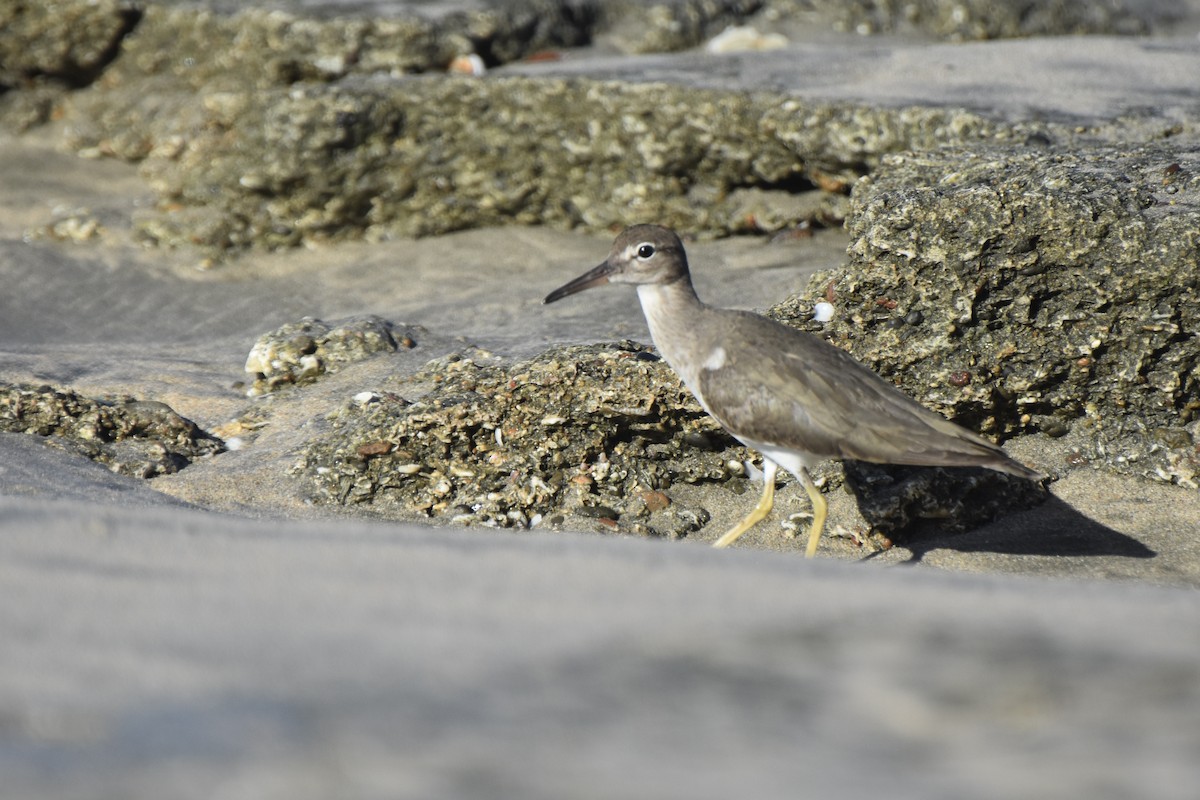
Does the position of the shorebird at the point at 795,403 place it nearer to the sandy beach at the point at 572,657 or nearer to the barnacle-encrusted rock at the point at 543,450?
the barnacle-encrusted rock at the point at 543,450

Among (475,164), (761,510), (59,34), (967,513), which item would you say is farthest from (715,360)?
(59,34)

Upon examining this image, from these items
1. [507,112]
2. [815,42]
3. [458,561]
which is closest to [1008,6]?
[815,42]

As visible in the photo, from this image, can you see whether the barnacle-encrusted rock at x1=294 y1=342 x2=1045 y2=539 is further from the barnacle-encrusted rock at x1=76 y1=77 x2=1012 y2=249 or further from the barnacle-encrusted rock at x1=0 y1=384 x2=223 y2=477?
the barnacle-encrusted rock at x1=76 y1=77 x2=1012 y2=249

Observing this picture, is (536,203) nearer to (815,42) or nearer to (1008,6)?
(815,42)

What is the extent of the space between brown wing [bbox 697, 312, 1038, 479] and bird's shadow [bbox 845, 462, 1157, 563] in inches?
25.2

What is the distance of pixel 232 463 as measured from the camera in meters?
5.61

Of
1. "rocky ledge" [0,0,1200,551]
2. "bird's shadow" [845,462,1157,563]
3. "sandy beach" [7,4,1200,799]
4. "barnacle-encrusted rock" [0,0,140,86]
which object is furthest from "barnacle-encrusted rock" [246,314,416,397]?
"barnacle-encrusted rock" [0,0,140,86]

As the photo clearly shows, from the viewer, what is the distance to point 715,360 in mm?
4816

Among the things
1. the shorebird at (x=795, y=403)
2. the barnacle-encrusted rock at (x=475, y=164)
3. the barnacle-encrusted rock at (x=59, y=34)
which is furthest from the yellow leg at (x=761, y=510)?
the barnacle-encrusted rock at (x=59, y=34)

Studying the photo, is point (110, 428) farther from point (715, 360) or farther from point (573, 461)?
point (715, 360)

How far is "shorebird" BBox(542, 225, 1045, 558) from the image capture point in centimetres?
453

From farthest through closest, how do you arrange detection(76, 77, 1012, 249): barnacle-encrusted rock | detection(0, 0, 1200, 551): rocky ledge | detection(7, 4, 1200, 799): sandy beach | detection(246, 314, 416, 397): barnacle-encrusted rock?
detection(76, 77, 1012, 249): barnacle-encrusted rock → detection(246, 314, 416, 397): barnacle-encrusted rock → detection(0, 0, 1200, 551): rocky ledge → detection(7, 4, 1200, 799): sandy beach

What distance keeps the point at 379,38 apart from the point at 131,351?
11.6 feet

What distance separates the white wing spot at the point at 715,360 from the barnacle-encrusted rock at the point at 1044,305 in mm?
835
